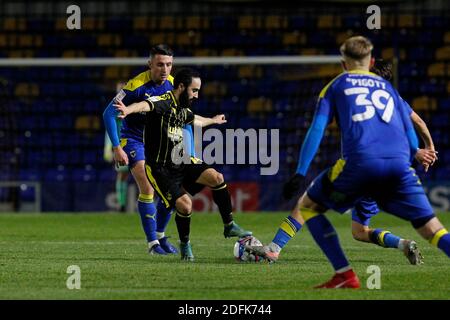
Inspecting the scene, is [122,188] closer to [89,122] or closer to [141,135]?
[89,122]

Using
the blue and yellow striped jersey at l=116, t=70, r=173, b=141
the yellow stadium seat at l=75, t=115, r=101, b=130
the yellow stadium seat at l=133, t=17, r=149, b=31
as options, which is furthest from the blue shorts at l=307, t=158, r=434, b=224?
the yellow stadium seat at l=133, t=17, r=149, b=31

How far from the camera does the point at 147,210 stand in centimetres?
1075

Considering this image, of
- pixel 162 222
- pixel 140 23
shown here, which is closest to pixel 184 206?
pixel 162 222

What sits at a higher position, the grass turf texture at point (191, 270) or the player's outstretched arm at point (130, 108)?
the player's outstretched arm at point (130, 108)

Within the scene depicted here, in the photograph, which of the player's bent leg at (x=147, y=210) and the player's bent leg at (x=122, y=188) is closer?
the player's bent leg at (x=147, y=210)

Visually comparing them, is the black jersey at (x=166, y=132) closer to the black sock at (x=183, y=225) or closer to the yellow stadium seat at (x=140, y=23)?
the black sock at (x=183, y=225)

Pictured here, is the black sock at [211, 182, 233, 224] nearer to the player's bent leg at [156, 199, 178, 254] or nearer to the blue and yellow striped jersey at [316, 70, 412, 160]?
the player's bent leg at [156, 199, 178, 254]

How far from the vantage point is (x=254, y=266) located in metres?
9.01

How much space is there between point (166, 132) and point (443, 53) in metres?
17.2

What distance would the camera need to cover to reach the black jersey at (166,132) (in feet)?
32.1

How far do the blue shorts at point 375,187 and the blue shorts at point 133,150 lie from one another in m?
4.19

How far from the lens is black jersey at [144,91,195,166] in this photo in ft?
32.1

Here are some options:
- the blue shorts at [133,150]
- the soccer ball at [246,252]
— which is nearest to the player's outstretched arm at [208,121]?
the blue shorts at [133,150]
